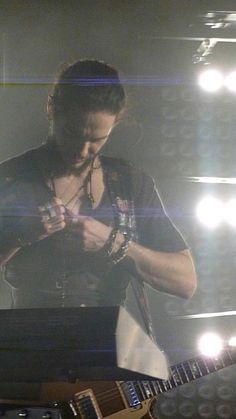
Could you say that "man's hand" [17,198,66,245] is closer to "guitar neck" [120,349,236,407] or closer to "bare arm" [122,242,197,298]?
"bare arm" [122,242,197,298]

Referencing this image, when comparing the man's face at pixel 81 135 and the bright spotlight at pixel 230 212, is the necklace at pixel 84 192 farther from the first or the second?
the bright spotlight at pixel 230 212

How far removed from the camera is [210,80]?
1.89 meters

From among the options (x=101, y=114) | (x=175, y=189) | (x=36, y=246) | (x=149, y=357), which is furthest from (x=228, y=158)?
(x=149, y=357)

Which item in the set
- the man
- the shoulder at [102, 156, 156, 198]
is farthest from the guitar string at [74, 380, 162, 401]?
the shoulder at [102, 156, 156, 198]

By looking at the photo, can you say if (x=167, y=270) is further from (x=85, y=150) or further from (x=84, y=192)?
(x=85, y=150)

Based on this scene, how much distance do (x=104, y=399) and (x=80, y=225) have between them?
21.4 inches

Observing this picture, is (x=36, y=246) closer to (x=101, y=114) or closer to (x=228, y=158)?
(x=101, y=114)

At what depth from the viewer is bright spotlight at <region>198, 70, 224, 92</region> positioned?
6.17ft

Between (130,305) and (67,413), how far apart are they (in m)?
0.38

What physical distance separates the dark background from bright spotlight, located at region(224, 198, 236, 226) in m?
0.03

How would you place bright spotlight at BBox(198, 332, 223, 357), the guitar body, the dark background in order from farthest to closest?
the dark background → bright spotlight at BBox(198, 332, 223, 357) → the guitar body

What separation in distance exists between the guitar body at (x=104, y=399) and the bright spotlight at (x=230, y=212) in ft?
2.09

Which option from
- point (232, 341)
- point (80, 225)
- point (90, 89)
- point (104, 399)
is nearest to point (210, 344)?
point (232, 341)

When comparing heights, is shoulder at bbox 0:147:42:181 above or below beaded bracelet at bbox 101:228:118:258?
above
